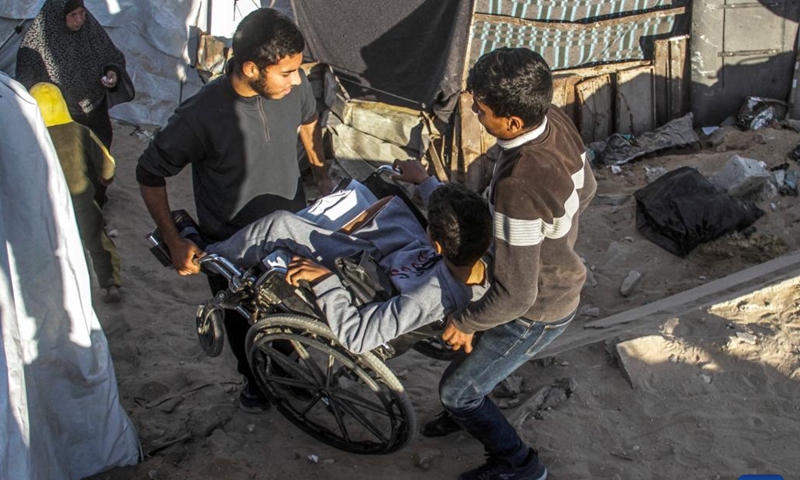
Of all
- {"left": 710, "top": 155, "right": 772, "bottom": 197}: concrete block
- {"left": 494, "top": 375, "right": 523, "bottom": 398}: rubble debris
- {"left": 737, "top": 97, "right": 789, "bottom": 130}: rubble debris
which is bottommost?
{"left": 737, "top": 97, "right": 789, "bottom": 130}: rubble debris

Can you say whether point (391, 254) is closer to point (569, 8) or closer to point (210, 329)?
point (210, 329)

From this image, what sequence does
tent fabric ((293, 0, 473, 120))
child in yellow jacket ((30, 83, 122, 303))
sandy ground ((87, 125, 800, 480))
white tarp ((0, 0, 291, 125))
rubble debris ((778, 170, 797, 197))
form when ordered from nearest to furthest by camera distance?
sandy ground ((87, 125, 800, 480)) < child in yellow jacket ((30, 83, 122, 303)) < rubble debris ((778, 170, 797, 197)) < tent fabric ((293, 0, 473, 120)) < white tarp ((0, 0, 291, 125))

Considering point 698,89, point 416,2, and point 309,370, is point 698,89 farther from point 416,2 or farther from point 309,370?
point 309,370

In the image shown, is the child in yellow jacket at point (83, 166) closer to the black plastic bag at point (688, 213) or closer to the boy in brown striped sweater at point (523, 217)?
the boy in brown striped sweater at point (523, 217)

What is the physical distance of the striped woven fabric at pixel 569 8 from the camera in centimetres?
733

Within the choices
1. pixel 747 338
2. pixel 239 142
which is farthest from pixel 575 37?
pixel 239 142

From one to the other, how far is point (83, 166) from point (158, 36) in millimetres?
4380

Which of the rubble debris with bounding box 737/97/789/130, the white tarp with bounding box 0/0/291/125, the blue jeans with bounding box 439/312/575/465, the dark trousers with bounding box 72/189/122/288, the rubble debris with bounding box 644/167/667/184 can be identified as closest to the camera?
the blue jeans with bounding box 439/312/575/465

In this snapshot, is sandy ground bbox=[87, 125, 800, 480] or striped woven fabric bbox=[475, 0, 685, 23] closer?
sandy ground bbox=[87, 125, 800, 480]

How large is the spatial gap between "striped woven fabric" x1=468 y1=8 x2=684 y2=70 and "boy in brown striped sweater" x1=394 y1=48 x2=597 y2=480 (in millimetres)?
4630

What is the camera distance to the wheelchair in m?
3.11

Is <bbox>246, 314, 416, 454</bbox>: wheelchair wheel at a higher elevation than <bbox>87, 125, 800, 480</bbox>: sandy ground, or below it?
higher

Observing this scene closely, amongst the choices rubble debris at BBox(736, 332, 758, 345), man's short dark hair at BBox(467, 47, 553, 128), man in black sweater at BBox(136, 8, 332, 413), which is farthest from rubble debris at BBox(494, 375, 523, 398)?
man's short dark hair at BBox(467, 47, 553, 128)

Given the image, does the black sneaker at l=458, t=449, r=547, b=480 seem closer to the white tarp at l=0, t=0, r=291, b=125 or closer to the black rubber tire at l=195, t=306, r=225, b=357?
the black rubber tire at l=195, t=306, r=225, b=357
